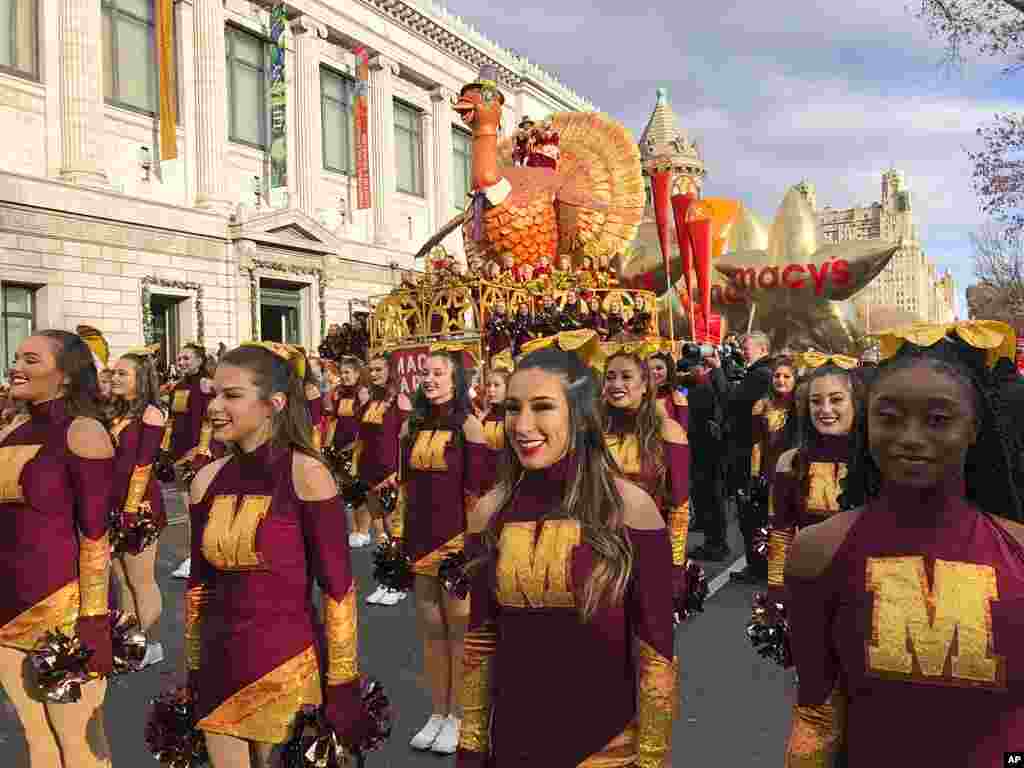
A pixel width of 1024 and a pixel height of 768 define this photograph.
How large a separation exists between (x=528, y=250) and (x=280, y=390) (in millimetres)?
7405

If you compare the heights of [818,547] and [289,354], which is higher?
[289,354]

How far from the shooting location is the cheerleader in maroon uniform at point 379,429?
892 cm

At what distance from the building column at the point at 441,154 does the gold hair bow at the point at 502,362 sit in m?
27.1

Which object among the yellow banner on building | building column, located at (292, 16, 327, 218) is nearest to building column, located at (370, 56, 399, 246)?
building column, located at (292, 16, 327, 218)

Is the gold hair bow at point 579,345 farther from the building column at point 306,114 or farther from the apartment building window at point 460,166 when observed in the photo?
the apartment building window at point 460,166

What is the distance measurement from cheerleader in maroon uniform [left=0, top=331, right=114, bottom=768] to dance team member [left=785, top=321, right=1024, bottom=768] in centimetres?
272

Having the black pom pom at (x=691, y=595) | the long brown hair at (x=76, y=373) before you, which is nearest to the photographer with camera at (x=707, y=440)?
the black pom pom at (x=691, y=595)

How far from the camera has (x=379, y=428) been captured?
9.48 metres

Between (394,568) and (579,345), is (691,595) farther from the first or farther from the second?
(579,345)

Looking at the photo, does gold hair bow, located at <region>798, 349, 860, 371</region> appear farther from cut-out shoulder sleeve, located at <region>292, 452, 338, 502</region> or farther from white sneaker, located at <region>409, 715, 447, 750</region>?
cut-out shoulder sleeve, located at <region>292, 452, 338, 502</region>

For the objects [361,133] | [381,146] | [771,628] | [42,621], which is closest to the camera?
[42,621]

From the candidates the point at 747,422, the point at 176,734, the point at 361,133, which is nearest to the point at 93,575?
the point at 176,734

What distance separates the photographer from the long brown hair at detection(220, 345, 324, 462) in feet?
10.1

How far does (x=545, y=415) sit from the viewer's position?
2.46 meters
